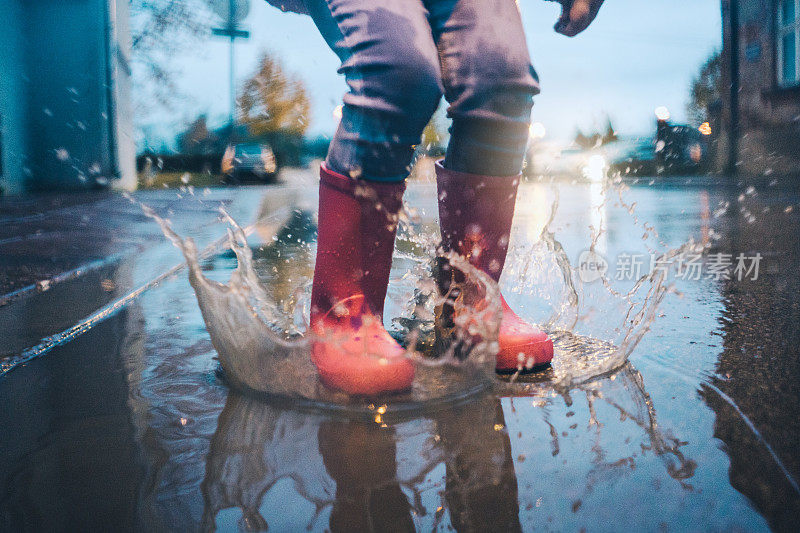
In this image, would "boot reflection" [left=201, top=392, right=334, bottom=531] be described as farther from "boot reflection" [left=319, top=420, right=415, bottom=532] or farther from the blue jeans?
the blue jeans

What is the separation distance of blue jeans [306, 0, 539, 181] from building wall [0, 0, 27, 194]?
1076 centimetres

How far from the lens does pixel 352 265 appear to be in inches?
64.3

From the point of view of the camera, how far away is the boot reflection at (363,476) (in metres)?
1.03

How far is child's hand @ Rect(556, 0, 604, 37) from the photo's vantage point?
6.29 ft

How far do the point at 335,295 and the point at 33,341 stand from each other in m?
0.93

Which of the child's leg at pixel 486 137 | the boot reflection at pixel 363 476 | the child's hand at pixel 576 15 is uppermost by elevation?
the child's hand at pixel 576 15

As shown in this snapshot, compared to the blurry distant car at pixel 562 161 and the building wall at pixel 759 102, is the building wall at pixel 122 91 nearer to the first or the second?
the blurry distant car at pixel 562 161

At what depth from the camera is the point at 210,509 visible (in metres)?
1.06

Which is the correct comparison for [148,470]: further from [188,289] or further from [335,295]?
[188,289]

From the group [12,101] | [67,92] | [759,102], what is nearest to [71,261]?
[12,101]

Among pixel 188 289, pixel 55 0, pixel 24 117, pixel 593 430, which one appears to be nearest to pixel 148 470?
pixel 593 430

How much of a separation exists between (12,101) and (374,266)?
39.3 feet

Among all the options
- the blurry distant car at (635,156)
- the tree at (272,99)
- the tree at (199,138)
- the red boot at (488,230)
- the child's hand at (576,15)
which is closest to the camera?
the red boot at (488,230)


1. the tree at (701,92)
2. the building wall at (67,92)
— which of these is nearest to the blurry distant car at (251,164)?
the building wall at (67,92)
